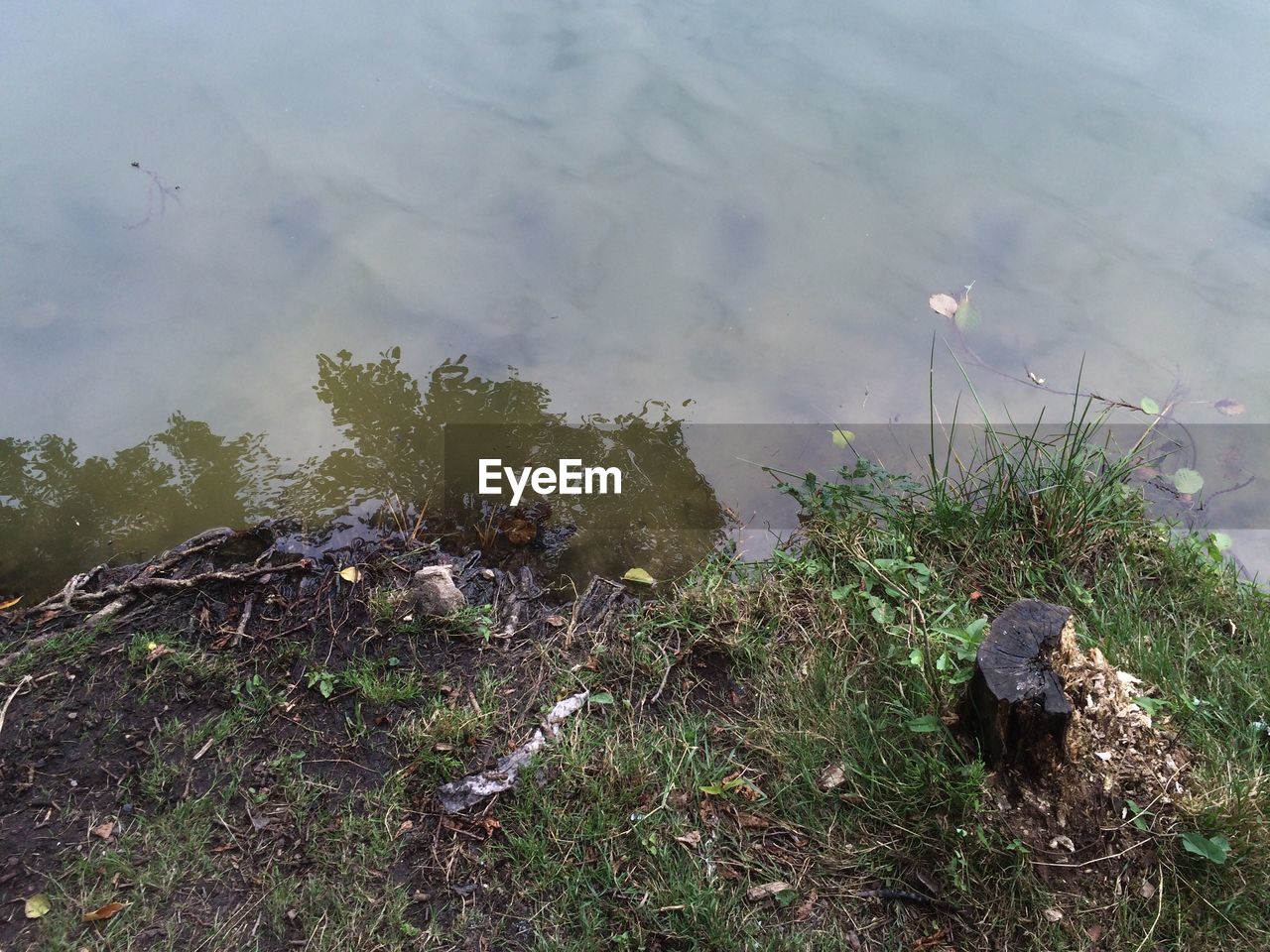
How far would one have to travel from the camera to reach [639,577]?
3107 millimetres

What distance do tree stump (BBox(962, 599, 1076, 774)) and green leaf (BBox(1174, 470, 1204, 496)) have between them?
166cm

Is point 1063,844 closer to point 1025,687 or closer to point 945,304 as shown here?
point 1025,687

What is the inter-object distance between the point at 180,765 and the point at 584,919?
3.93 ft

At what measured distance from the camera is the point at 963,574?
2.97m

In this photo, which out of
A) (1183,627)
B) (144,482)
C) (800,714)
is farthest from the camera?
(144,482)

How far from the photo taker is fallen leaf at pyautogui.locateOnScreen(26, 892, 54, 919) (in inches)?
81.8

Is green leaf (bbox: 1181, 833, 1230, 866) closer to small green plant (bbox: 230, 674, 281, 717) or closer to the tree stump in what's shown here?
the tree stump

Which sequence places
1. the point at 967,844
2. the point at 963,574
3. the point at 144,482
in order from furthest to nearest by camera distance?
the point at 144,482, the point at 963,574, the point at 967,844

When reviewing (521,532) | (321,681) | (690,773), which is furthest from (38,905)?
(521,532)

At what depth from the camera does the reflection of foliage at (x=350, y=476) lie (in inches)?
127

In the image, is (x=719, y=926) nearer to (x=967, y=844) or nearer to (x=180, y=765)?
(x=967, y=844)

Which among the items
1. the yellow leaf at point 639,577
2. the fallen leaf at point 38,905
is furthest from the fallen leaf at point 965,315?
the fallen leaf at point 38,905

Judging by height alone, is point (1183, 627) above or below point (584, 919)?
above

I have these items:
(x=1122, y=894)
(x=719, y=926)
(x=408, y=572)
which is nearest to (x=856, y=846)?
(x=719, y=926)
